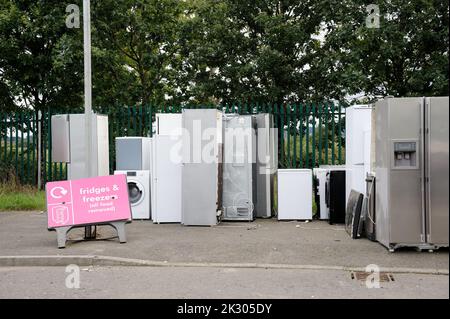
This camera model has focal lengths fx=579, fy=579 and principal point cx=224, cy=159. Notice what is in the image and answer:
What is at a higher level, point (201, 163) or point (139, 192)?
point (201, 163)

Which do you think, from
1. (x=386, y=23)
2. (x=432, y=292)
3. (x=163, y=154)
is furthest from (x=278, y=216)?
(x=386, y=23)

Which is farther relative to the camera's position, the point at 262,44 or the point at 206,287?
the point at 262,44

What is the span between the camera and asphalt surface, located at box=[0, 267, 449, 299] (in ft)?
21.5

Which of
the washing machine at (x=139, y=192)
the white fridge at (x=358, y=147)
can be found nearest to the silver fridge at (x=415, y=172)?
the white fridge at (x=358, y=147)

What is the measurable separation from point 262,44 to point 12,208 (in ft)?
33.8

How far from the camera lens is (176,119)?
12242mm

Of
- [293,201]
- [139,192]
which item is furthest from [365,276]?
[139,192]

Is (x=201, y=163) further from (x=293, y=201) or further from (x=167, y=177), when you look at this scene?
(x=293, y=201)

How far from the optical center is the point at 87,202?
9.49 metres

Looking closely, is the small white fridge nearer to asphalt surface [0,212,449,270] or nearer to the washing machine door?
asphalt surface [0,212,449,270]

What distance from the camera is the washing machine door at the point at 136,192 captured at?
487 inches

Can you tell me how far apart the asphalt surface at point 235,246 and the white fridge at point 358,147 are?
0.94 m

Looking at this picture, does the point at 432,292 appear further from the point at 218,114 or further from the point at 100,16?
the point at 100,16

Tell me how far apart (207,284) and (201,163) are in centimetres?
458
